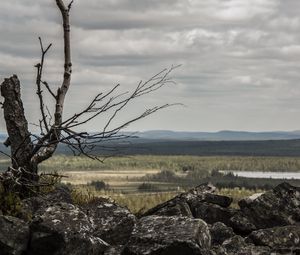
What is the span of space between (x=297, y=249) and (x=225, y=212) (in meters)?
3.47

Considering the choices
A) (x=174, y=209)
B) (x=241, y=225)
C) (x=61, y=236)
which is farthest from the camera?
(x=241, y=225)

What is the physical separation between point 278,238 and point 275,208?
2265 mm

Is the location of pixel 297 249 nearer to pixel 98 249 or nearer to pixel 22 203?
pixel 98 249

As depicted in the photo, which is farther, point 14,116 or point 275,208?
point 275,208

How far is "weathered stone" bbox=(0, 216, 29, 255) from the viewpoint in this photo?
44.8ft

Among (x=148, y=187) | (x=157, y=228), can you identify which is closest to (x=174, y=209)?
(x=157, y=228)

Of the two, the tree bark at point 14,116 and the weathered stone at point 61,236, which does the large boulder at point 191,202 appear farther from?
the weathered stone at point 61,236

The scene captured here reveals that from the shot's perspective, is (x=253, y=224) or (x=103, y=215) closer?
(x=103, y=215)

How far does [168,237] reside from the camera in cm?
1368

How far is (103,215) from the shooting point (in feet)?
51.9

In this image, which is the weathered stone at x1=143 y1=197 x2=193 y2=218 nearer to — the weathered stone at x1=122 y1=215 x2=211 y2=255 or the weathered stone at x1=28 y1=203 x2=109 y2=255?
the weathered stone at x1=122 y1=215 x2=211 y2=255

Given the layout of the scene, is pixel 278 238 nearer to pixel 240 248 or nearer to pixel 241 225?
pixel 240 248

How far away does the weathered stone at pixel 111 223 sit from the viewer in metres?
15.4

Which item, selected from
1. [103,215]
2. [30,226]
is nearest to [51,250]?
[30,226]
